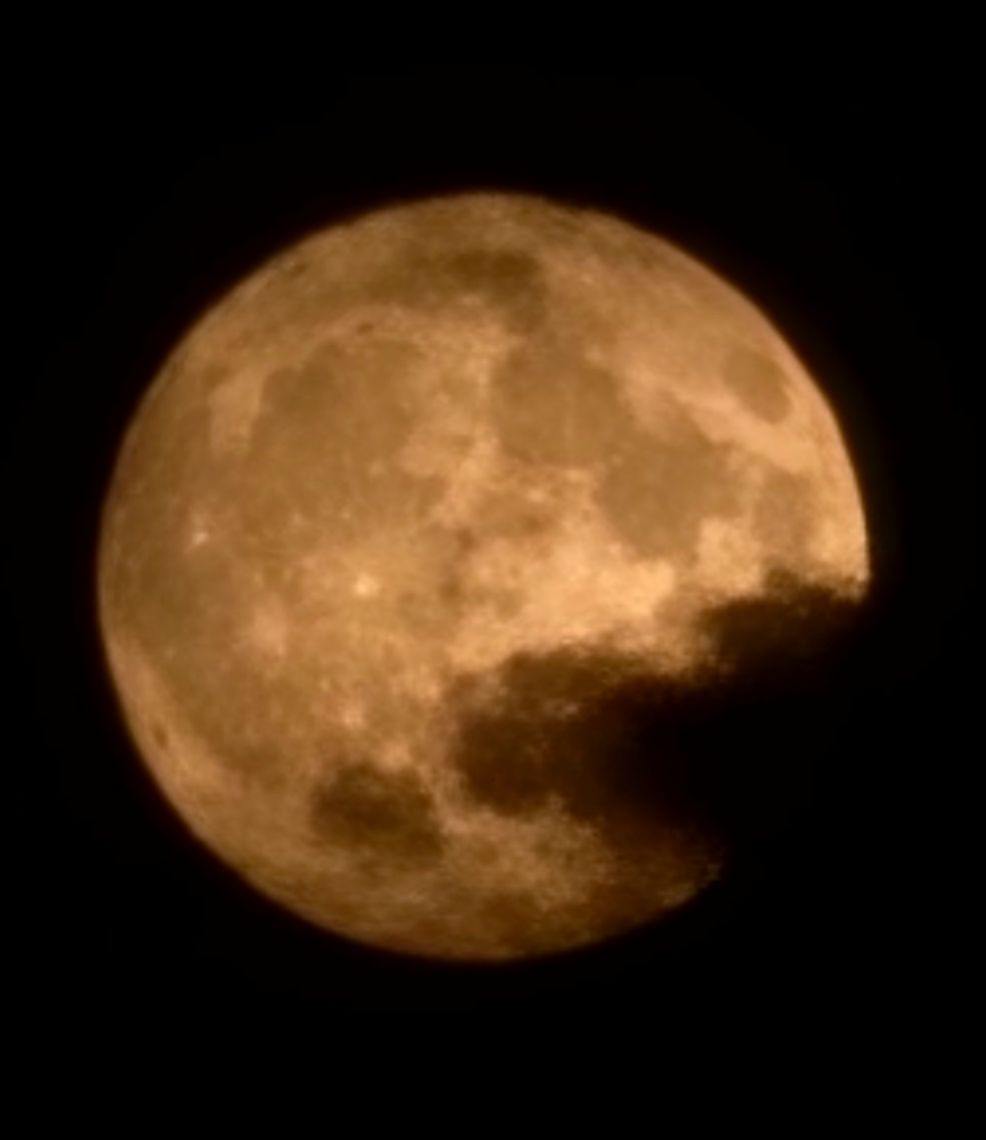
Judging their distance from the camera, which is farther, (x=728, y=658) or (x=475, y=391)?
(x=728, y=658)

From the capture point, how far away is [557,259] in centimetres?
284

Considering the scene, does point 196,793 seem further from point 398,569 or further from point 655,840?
point 655,840

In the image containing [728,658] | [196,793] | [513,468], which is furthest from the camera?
[196,793]

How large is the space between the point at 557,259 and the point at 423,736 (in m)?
1.00

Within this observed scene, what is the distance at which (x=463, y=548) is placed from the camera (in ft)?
8.44

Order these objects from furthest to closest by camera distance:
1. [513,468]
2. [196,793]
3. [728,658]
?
[196,793] → [728,658] → [513,468]

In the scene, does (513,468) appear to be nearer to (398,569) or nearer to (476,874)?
(398,569)

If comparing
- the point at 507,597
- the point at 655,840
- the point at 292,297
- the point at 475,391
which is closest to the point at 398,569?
the point at 507,597

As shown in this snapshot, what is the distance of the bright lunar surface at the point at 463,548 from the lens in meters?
2.60

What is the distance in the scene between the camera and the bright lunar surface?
2.60m

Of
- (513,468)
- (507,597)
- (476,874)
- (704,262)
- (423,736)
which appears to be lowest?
(476,874)

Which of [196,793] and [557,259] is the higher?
[557,259]

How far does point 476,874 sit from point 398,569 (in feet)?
2.34

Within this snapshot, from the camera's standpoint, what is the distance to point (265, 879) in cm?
319
